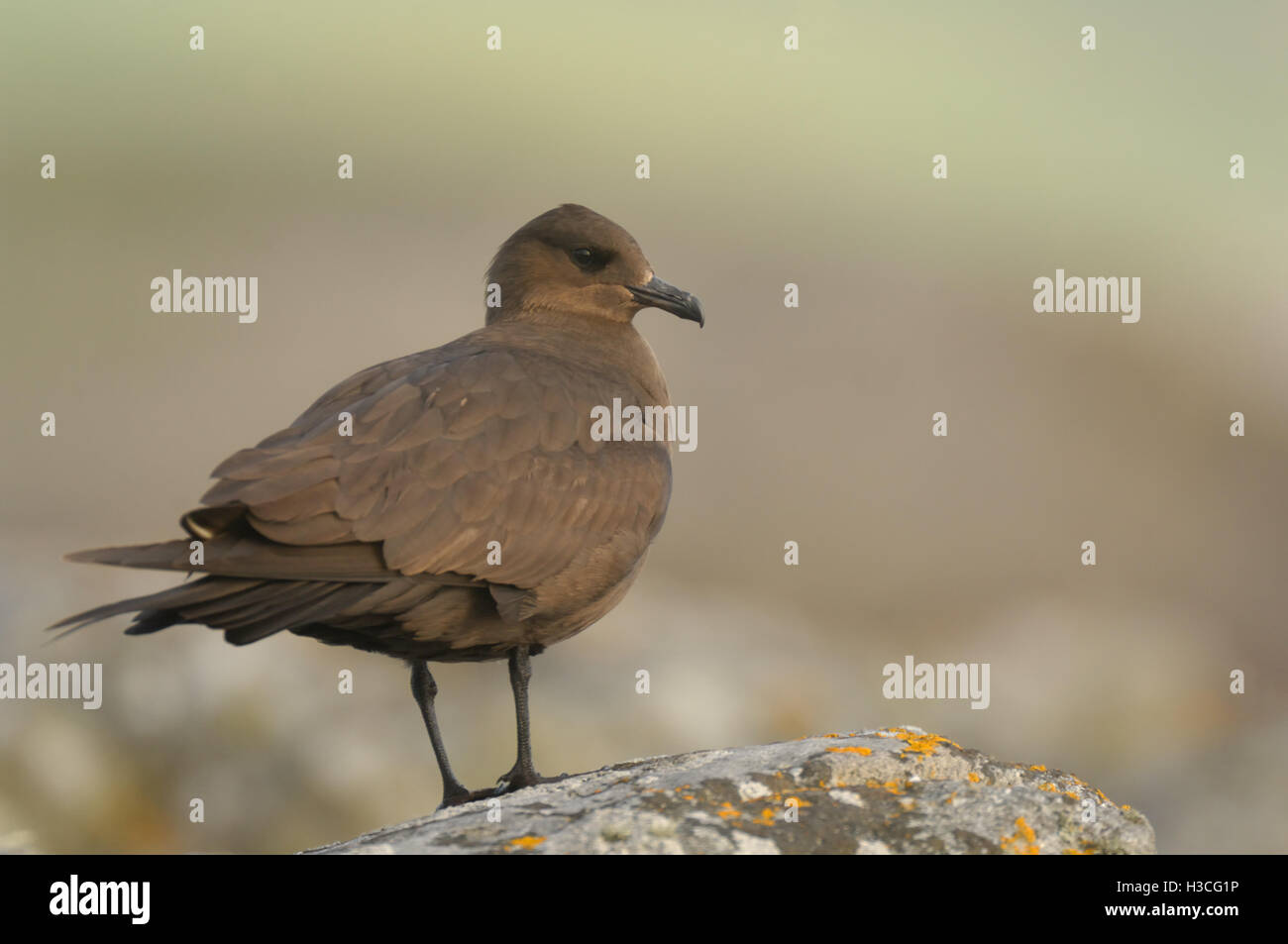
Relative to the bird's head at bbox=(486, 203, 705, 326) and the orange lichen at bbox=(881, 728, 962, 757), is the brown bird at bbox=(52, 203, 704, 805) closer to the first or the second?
the bird's head at bbox=(486, 203, 705, 326)

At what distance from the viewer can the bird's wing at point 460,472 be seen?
5.98 m

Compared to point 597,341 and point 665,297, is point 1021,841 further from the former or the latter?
point 665,297

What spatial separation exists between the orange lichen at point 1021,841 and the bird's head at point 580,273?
4.35 m

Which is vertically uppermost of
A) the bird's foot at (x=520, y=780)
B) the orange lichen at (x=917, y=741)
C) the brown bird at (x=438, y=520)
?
Answer: the brown bird at (x=438, y=520)

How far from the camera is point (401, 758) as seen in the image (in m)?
12.4

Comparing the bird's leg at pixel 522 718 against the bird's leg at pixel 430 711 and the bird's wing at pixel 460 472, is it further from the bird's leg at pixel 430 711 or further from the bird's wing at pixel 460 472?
the bird's wing at pixel 460 472

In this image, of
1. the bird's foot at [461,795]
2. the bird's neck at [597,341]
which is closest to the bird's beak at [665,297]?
the bird's neck at [597,341]

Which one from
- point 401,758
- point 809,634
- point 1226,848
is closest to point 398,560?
point 401,758

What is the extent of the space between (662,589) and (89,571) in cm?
761

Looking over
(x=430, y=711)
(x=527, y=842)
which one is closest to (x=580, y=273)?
(x=430, y=711)

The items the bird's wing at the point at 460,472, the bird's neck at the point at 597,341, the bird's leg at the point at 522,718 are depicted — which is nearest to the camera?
the bird's wing at the point at 460,472

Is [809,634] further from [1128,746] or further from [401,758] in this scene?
[401,758]

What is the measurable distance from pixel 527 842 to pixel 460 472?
2.24 metres

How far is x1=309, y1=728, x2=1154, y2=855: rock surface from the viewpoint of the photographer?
4660 millimetres
